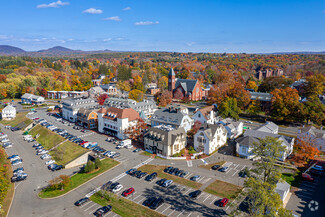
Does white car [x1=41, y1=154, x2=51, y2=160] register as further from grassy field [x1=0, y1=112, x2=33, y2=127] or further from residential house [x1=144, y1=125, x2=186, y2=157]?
grassy field [x1=0, y1=112, x2=33, y2=127]

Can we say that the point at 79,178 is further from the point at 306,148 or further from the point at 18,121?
the point at 18,121

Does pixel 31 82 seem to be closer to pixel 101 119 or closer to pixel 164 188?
pixel 101 119

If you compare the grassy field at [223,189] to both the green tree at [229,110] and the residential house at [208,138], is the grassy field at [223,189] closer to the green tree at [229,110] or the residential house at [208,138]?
the residential house at [208,138]

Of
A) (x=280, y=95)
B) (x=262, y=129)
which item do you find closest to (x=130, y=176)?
(x=262, y=129)

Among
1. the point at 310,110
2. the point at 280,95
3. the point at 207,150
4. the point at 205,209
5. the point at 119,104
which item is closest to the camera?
the point at 205,209

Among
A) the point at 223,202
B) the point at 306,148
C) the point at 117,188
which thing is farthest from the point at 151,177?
the point at 306,148

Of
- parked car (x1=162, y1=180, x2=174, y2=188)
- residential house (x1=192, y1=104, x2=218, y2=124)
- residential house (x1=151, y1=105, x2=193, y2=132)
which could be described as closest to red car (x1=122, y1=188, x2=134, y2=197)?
parked car (x1=162, y1=180, x2=174, y2=188)
